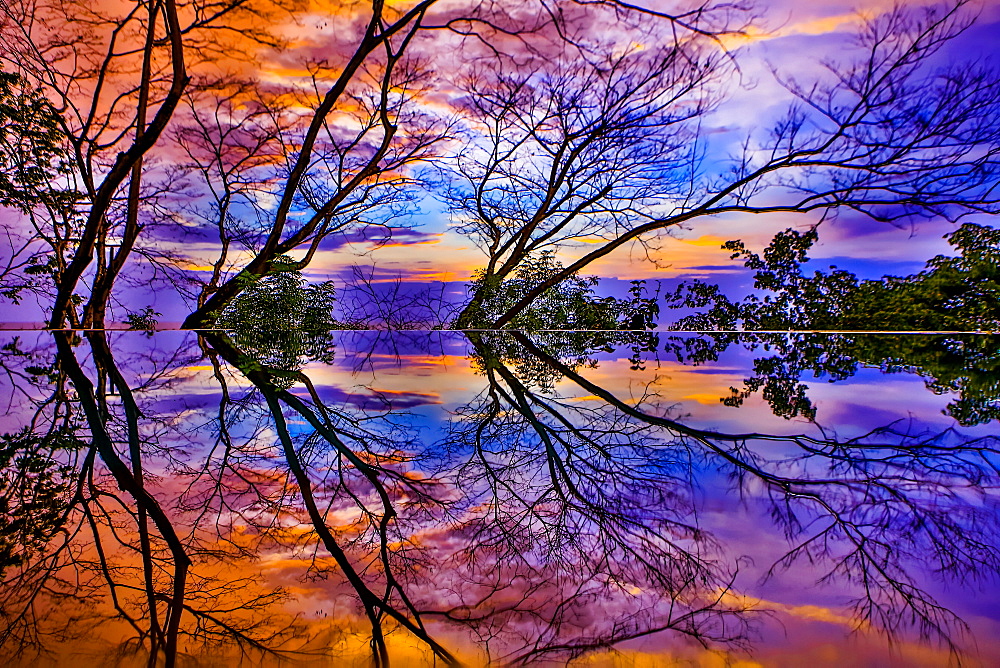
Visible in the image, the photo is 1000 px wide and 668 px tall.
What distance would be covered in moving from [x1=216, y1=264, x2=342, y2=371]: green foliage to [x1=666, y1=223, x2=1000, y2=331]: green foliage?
3222 millimetres

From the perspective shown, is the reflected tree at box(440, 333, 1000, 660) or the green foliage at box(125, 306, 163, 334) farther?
the green foliage at box(125, 306, 163, 334)

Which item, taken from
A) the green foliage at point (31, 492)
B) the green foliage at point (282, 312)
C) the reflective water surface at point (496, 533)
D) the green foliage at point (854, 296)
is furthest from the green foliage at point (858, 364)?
the green foliage at point (282, 312)

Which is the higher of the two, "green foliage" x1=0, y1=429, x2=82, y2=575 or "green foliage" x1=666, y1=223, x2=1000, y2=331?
"green foliage" x1=666, y1=223, x2=1000, y2=331

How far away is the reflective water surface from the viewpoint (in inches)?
20.4

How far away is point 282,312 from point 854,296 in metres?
5.03

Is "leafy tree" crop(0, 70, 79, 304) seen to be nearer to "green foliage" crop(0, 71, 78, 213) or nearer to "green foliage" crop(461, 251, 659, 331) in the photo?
"green foliage" crop(0, 71, 78, 213)

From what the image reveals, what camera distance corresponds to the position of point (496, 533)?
0.75m

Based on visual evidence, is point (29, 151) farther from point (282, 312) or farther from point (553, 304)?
point (553, 304)

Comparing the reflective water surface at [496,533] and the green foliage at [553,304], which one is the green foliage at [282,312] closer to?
the green foliage at [553,304]

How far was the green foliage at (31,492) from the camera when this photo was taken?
0.72 meters

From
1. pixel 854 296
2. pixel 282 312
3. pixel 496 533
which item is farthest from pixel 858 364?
pixel 282 312

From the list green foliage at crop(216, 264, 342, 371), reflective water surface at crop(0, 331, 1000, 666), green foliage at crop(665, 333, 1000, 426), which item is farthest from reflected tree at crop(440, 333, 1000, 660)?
green foliage at crop(216, 264, 342, 371)

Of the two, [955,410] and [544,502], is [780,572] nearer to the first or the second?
[544,502]

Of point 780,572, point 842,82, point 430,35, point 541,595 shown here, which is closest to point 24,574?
point 541,595
